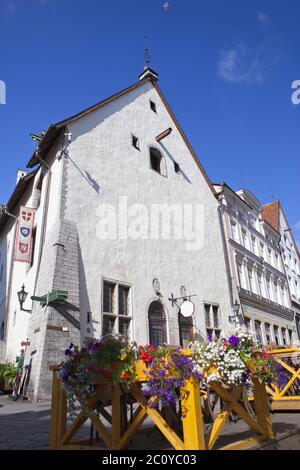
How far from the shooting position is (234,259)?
21078 millimetres

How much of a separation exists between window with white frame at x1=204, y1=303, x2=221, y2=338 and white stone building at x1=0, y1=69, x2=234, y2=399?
0.05m

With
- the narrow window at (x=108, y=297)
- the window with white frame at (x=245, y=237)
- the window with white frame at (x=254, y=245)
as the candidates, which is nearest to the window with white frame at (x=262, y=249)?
the window with white frame at (x=254, y=245)

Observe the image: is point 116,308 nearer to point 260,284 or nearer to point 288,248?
point 260,284

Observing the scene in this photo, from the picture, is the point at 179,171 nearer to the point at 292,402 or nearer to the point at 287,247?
the point at 292,402

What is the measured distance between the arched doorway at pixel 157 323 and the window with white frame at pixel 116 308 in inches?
43.9

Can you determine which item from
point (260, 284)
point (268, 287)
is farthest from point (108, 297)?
point (268, 287)

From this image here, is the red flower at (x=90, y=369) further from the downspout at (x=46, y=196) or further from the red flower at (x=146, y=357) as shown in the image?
the downspout at (x=46, y=196)

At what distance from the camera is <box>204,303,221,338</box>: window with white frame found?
652 inches

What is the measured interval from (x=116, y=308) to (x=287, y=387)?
656cm

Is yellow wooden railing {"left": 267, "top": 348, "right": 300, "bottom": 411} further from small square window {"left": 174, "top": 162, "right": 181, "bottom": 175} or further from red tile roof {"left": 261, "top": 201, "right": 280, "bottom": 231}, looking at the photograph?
red tile roof {"left": 261, "top": 201, "right": 280, "bottom": 231}

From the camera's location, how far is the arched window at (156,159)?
58.7ft

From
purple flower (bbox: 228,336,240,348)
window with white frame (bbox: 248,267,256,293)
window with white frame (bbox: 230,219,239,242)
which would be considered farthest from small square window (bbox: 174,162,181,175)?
purple flower (bbox: 228,336,240,348)
